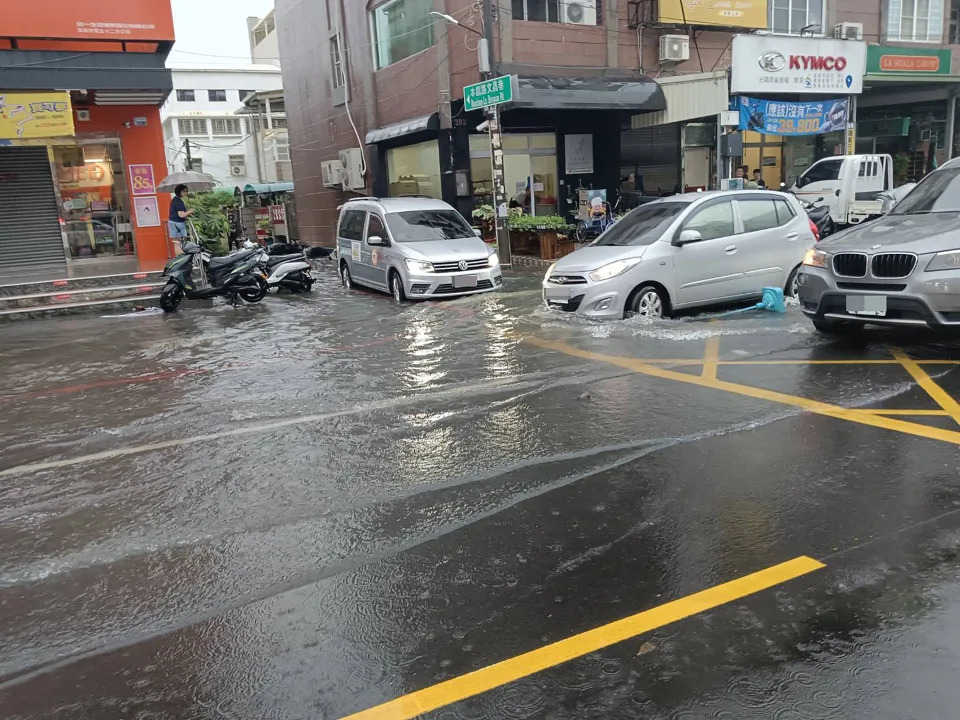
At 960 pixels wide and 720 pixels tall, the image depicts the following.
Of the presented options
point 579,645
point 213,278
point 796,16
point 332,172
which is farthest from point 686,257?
point 332,172

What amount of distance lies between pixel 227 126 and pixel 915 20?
4290 centimetres

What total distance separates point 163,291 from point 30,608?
1092cm

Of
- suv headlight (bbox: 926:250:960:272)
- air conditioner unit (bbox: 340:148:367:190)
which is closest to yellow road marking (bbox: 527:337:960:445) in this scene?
suv headlight (bbox: 926:250:960:272)

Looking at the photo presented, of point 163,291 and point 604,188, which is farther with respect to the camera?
point 604,188

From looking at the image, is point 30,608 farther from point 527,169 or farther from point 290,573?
point 527,169

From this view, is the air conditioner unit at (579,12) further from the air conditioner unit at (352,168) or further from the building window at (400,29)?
the air conditioner unit at (352,168)

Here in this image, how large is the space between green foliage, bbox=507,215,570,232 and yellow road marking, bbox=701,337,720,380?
943 cm

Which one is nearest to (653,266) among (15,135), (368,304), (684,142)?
(368,304)

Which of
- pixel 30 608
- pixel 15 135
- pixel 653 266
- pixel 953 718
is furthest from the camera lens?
pixel 15 135

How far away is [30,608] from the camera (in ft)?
12.5

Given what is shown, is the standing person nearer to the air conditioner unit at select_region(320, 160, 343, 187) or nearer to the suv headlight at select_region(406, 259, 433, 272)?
the suv headlight at select_region(406, 259, 433, 272)

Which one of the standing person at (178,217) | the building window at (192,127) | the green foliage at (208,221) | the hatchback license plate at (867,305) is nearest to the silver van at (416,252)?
the standing person at (178,217)

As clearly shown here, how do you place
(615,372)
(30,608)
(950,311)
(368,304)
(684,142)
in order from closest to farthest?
1. (30,608)
2. (950,311)
3. (615,372)
4. (368,304)
5. (684,142)

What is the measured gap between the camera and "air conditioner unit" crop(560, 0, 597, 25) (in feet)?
63.2
